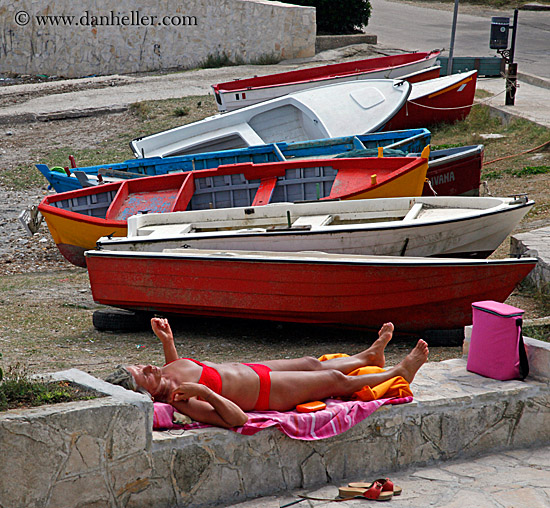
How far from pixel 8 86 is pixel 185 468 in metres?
22.3

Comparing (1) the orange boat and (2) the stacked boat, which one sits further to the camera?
(1) the orange boat

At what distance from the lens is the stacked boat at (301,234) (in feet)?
22.4

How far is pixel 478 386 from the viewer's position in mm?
4504

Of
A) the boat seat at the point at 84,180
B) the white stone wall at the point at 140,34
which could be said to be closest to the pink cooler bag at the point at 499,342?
the boat seat at the point at 84,180

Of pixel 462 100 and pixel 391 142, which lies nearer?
pixel 391 142

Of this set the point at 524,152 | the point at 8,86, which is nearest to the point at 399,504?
the point at 524,152

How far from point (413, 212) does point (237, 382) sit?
4338 millimetres

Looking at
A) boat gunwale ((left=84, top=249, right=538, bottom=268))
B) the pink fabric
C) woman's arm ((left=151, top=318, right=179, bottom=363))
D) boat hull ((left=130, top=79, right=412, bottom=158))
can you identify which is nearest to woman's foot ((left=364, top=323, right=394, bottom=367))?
the pink fabric

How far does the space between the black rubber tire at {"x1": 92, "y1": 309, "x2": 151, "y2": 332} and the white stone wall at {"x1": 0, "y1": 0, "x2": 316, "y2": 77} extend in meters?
17.2

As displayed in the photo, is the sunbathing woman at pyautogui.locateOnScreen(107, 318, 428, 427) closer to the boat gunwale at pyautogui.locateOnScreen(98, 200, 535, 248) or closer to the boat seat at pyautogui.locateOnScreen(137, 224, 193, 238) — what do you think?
the boat gunwale at pyautogui.locateOnScreen(98, 200, 535, 248)

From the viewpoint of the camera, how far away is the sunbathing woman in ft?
12.5

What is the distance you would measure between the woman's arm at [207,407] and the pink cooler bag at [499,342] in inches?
67.0

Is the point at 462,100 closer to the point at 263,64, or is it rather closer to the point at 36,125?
the point at 263,64

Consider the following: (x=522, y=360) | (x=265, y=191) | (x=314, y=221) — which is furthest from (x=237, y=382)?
(x=265, y=191)
